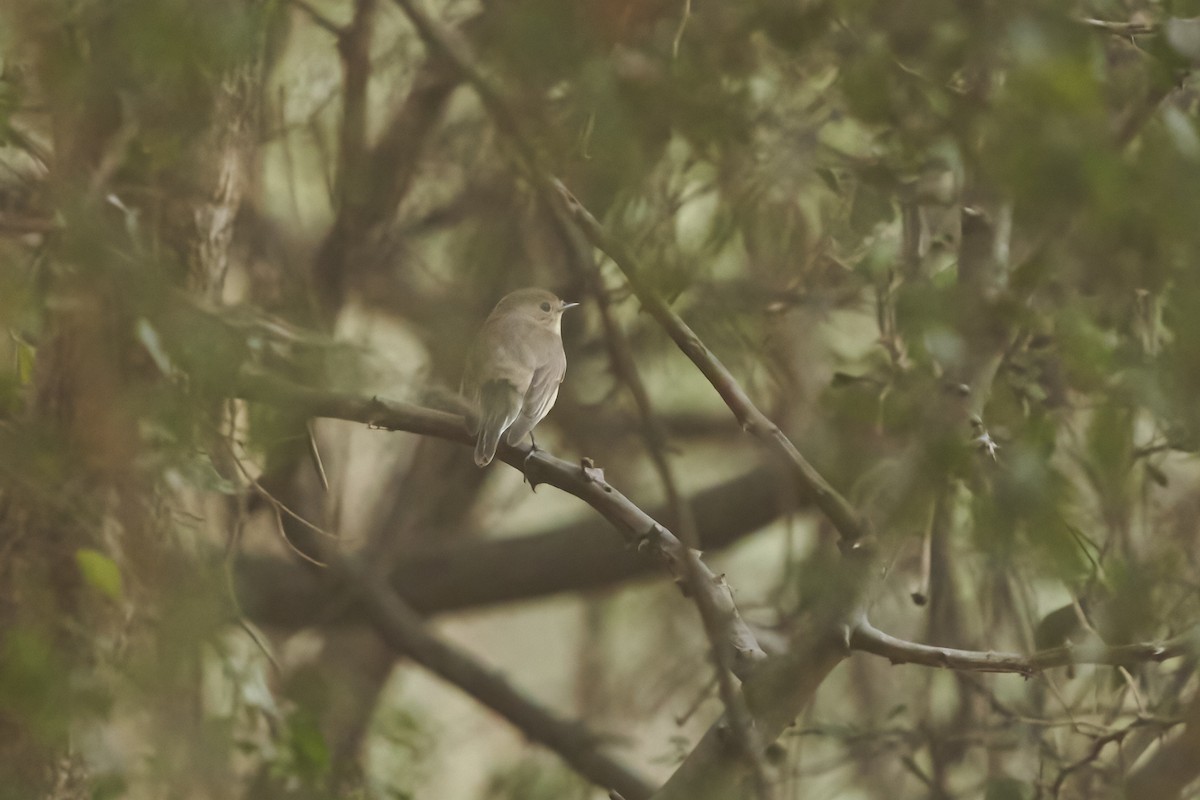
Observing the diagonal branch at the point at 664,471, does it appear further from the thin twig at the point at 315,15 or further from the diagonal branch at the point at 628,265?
the thin twig at the point at 315,15

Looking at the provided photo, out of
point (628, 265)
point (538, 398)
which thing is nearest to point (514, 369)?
point (538, 398)

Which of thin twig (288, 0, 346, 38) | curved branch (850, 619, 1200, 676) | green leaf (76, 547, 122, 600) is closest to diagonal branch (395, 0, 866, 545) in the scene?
curved branch (850, 619, 1200, 676)

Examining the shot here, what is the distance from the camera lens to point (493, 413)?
133 inches

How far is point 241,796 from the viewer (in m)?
3.06

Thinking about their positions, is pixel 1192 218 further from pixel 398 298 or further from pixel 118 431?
pixel 398 298

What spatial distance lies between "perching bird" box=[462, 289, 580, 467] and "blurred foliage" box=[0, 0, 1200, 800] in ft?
0.65

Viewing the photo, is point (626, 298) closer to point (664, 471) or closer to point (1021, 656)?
point (1021, 656)

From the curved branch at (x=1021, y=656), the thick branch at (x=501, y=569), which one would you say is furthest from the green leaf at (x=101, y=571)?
the thick branch at (x=501, y=569)

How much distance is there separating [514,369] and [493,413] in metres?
0.40

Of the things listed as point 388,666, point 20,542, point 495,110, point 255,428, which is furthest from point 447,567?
point 495,110

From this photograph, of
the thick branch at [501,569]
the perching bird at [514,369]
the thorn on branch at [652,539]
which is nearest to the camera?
the thorn on branch at [652,539]

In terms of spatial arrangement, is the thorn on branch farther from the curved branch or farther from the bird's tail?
the bird's tail

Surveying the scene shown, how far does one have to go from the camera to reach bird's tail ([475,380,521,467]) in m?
3.11

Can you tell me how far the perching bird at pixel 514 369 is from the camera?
3373 mm
